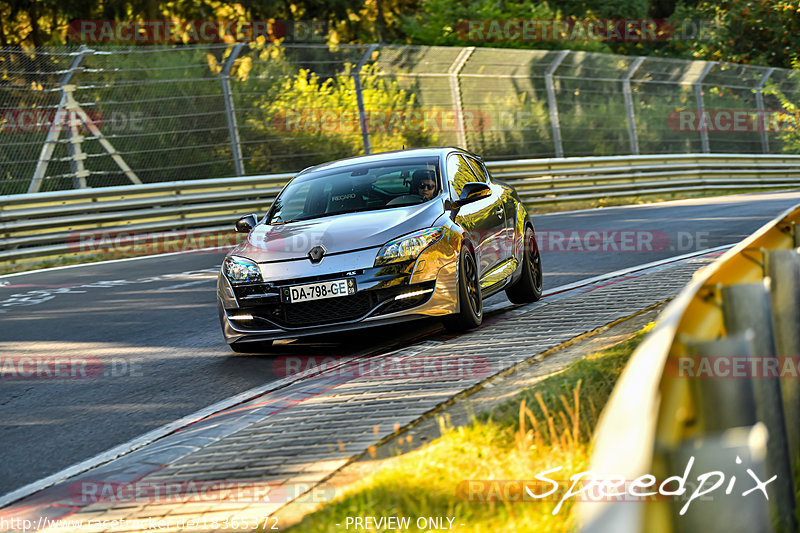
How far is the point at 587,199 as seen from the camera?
24.9 metres

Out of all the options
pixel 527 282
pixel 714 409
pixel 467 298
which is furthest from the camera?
pixel 527 282

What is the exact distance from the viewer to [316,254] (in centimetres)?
795

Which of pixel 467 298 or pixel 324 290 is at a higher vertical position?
pixel 324 290

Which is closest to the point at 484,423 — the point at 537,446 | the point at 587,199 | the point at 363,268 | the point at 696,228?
the point at 537,446

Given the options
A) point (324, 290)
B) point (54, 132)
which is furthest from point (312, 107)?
point (324, 290)

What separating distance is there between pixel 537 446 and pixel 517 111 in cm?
2135

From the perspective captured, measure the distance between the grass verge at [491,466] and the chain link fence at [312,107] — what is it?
13.7 metres

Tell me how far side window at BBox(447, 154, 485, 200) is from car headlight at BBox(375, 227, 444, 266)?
3.19 ft

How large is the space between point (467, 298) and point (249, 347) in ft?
5.78

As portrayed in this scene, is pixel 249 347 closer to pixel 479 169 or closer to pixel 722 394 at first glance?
pixel 479 169

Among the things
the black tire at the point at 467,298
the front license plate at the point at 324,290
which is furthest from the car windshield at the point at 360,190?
the front license plate at the point at 324,290

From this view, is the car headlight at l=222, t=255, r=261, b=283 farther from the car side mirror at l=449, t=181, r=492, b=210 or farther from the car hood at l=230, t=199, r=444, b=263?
the car side mirror at l=449, t=181, r=492, b=210

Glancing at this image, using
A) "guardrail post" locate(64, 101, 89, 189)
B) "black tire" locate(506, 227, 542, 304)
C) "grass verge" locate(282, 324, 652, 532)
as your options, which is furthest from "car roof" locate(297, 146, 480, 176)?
"guardrail post" locate(64, 101, 89, 189)

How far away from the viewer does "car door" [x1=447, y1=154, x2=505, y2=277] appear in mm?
8891
